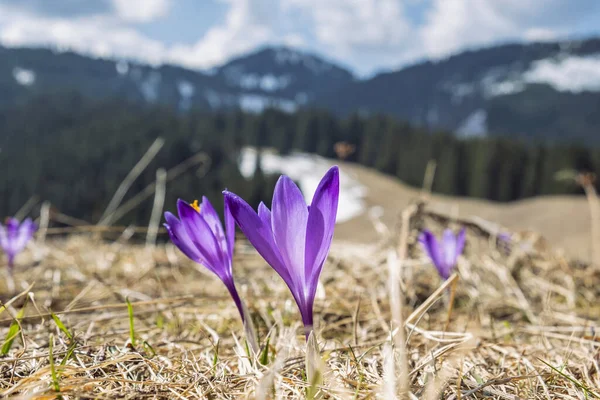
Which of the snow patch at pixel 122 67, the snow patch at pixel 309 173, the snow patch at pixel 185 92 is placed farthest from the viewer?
the snow patch at pixel 122 67

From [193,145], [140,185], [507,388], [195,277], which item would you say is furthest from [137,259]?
[193,145]

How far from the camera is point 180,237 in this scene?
0.86m

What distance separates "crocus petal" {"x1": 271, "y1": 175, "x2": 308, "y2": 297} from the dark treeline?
1303 inches

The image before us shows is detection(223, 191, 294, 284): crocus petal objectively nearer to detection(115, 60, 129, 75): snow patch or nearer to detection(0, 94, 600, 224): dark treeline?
detection(0, 94, 600, 224): dark treeline

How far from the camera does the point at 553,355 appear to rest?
1.18 meters

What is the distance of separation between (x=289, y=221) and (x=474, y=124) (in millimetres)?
169721

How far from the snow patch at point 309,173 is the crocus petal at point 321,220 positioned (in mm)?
29179

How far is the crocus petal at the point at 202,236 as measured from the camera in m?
0.83

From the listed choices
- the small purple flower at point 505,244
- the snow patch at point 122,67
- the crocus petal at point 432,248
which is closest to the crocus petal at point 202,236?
the crocus petal at point 432,248

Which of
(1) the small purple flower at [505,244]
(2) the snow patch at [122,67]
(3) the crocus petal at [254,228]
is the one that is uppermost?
(2) the snow patch at [122,67]

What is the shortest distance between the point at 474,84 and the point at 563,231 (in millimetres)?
187722

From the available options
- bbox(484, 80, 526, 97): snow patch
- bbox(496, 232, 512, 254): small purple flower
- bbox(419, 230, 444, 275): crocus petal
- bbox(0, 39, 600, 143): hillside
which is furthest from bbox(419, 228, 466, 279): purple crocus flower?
bbox(484, 80, 526, 97): snow patch

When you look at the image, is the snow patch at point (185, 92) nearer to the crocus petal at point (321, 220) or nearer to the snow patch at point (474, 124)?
the snow patch at point (474, 124)

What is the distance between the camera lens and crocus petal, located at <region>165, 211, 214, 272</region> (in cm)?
85
